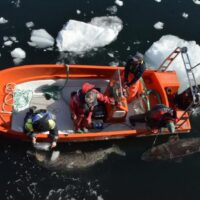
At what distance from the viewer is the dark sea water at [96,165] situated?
6.70m

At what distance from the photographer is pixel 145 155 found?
24.0ft

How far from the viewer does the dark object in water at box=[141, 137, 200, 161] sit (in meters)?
7.32

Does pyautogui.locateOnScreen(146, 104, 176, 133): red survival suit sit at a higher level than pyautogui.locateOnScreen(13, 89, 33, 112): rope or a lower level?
lower

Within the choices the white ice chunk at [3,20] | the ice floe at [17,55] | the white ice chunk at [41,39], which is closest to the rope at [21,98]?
the ice floe at [17,55]

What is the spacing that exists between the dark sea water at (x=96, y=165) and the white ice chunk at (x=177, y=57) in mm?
353

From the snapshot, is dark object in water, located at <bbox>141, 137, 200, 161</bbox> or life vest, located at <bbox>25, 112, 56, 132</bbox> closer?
life vest, located at <bbox>25, 112, 56, 132</bbox>

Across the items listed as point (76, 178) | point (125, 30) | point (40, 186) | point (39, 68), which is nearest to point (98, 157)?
point (76, 178)

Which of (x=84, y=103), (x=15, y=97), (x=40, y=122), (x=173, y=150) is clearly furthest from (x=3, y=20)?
(x=173, y=150)

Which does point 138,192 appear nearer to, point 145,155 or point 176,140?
point 145,155

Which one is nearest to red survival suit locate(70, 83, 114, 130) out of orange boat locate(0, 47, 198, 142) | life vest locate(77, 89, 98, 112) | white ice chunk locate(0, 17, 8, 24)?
life vest locate(77, 89, 98, 112)

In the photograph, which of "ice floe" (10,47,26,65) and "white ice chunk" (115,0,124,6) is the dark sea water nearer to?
"ice floe" (10,47,26,65)

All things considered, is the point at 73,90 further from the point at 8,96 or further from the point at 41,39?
the point at 41,39

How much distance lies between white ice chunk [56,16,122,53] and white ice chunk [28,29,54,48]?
168 mm

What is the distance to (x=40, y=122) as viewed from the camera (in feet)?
19.9
